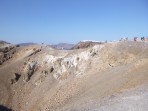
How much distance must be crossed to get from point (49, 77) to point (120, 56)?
60.1 feet

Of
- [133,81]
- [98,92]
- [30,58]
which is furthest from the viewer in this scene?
[30,58]

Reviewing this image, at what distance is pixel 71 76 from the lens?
1906 inches

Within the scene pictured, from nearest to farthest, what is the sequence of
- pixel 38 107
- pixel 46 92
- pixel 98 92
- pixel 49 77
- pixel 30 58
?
pixel 98 92 → pixel 38 107 → pixel 46 92 → pixel 49 77 → pixel 30 58

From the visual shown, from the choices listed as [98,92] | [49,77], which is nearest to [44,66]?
[49,77]

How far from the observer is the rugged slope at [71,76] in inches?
1284

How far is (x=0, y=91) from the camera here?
56281 mm

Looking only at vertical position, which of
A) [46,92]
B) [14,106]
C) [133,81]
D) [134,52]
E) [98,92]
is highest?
[134,52]

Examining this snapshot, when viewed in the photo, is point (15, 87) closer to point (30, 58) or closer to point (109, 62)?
point (30, 58)

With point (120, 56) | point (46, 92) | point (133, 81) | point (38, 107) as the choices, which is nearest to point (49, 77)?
point (46, 92)

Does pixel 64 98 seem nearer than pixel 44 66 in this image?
Yes

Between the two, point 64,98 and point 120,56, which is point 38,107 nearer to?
point 64,98

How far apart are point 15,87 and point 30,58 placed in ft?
29.7

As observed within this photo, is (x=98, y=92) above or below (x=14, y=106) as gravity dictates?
above

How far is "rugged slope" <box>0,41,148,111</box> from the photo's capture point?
32.6 m
